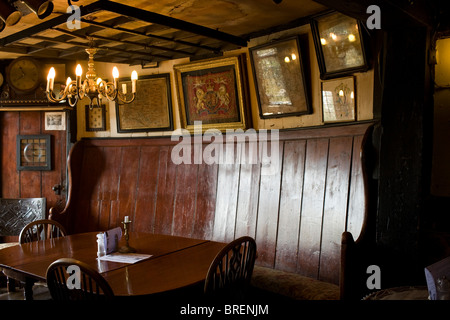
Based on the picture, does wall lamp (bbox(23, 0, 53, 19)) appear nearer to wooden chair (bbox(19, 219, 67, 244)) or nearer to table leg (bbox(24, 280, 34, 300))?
table leg (bbox(24, 280, 34, 300))

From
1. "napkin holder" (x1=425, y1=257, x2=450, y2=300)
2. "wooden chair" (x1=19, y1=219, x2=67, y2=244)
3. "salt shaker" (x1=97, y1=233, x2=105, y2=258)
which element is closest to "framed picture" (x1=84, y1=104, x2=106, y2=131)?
"wooden chair" (x1=19, y1=219, x2=67, y2=244)

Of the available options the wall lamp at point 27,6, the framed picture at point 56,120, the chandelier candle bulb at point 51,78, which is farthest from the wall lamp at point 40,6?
the framed picture at point 56,120

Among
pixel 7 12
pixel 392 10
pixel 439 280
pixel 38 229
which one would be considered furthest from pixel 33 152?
pixel 439 280

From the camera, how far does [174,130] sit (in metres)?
4.98

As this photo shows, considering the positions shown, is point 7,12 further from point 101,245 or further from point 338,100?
point 338,100

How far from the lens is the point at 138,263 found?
111 inches

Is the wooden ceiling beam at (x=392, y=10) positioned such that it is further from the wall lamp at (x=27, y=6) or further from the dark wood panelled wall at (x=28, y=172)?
the dark wood panelled wall at (x=28, y=172)

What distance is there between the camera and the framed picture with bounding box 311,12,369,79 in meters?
3.43

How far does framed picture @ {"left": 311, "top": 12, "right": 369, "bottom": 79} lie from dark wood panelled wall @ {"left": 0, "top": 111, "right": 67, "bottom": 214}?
3.57 m

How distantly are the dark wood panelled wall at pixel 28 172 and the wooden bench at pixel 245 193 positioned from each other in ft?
1.01

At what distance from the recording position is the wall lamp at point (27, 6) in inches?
97.8

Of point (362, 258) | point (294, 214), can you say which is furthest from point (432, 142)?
point (294, 214)
